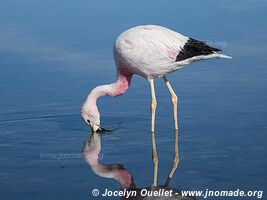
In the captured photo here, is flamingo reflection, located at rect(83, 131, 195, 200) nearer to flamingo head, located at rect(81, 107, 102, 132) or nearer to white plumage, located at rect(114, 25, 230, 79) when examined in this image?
flamingo head, located at rect(81, 107, 102, 132)

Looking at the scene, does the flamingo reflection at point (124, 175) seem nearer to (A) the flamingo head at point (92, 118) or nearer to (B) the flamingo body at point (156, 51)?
(A) the flamingo head at point (92, 118)

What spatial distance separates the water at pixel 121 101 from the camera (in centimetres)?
736

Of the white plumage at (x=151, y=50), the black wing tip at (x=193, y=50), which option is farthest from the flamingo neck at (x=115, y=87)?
the black wing tip at (x=193, y=50)

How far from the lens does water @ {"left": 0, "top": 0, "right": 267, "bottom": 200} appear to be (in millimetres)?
7355

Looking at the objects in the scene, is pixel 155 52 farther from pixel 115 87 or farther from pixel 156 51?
pixel 115 87

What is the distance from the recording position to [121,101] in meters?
10.4

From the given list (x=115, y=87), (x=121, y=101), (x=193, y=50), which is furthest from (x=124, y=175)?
(x=121, y=101)

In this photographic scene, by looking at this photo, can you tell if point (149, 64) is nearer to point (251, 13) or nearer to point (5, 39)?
point (5, 39)

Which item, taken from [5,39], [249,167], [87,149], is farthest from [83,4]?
[249,167]

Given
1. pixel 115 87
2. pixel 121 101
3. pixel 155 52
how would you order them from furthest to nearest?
pixel 121 101, pixel 115 87, pixel 155 52

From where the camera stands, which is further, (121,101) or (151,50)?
(121,101)

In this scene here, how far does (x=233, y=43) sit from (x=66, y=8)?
4.60 m

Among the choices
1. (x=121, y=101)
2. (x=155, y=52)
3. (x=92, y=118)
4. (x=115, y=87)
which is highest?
(x=155, y=52)

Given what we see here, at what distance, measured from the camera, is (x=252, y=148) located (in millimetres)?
8023
